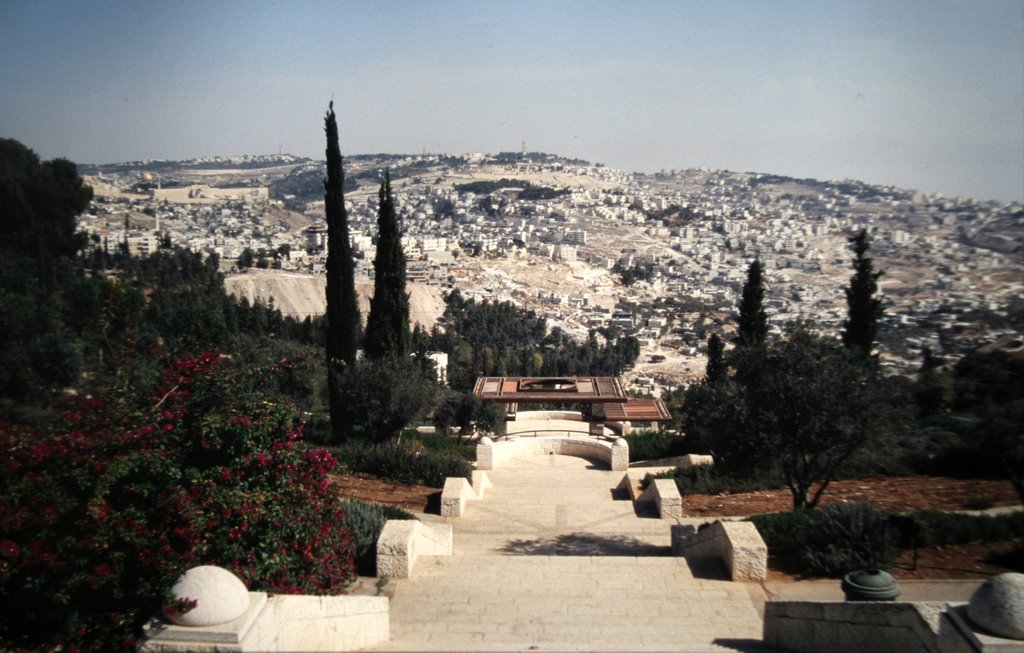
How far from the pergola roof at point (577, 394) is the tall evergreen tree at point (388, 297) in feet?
10.8

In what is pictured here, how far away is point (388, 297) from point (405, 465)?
33.1 ft

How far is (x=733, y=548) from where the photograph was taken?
8.12 metres

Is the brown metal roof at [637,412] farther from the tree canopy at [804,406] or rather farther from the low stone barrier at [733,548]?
the low stone barrier at [733,548]

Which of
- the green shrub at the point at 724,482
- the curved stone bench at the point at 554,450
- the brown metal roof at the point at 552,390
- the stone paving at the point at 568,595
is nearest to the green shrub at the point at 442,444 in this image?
the curved stone bench at the point at 554,450

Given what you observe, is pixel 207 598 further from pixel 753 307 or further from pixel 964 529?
pixel 753 307

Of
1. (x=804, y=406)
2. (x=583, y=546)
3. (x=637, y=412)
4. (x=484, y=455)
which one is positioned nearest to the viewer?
(x=804, y=406)

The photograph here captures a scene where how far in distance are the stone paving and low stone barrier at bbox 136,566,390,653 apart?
1.70 feet

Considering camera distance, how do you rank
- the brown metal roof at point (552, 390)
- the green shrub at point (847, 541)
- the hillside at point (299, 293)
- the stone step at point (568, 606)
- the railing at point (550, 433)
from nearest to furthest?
the stone step at point (568, 606), the green shrub at point (847, 541), the railing at point (550, 433), the brown metal roof at point (552, 390), the hillside at point (299, 293)

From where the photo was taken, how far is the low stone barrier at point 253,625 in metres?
4.57

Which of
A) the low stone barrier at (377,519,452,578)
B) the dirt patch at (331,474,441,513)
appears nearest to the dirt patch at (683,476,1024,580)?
the low stone barrier at (377,519,452,578)

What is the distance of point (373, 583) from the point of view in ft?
26.3

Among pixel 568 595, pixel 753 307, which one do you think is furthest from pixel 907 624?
pixel 753 307

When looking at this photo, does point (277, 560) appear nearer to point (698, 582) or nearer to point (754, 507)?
point (698, 582)

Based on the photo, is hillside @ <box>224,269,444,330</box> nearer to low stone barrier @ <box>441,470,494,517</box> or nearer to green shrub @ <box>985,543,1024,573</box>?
low stone barrier @ <box>441,470,494,517</box>
